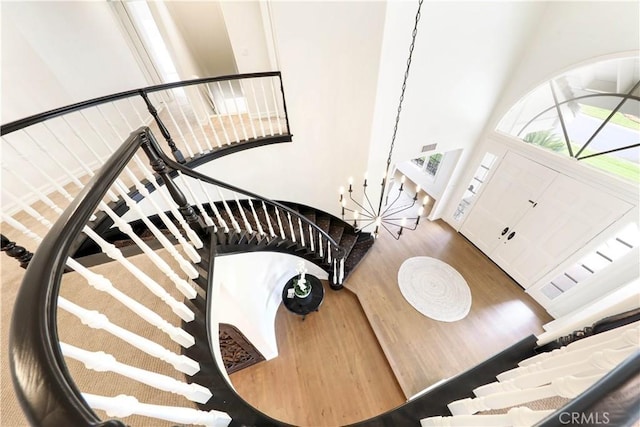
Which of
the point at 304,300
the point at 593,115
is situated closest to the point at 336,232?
the point at 304,300

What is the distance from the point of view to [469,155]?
401 centimetres

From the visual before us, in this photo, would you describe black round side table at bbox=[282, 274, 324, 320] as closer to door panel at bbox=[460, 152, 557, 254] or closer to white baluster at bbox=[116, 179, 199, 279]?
white baluster at bbox=[116, 179, 199, 279]

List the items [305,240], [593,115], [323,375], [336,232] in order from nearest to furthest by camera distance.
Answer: [593,115] → [323,375] → [305,240] → [336,232]

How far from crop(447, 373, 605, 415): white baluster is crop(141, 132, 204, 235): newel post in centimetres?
183

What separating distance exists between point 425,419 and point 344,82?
3.27 m

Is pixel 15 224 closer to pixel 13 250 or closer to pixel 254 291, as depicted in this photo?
pixel 13 250

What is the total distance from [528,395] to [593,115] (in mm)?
3807

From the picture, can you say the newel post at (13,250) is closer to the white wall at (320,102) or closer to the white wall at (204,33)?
the white wall at (320,102)

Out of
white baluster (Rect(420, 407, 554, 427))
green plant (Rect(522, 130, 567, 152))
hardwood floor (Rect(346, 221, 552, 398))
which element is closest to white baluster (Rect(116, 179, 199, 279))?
white baluster (Rect(420, 407, 554, 427))

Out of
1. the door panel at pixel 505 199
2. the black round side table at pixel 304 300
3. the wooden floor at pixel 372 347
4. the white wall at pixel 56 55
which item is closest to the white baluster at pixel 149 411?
the black round side table at pixel 304 300

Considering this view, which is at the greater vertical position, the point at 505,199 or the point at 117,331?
the point at 505,199

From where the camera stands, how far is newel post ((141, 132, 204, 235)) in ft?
4.01

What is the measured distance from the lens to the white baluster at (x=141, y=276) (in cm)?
84

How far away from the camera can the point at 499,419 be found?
0.67 metres
